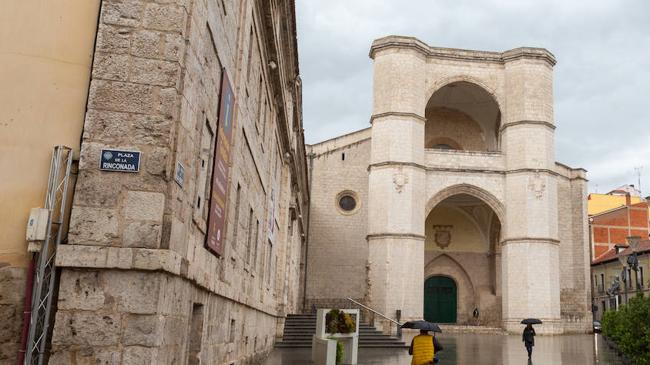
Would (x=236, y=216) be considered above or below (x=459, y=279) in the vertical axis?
below

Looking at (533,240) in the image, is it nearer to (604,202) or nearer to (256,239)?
(256,239)

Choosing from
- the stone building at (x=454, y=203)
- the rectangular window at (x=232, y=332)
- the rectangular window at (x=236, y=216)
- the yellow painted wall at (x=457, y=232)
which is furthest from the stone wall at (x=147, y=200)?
the yellow painted wall at (x=457, y=232)

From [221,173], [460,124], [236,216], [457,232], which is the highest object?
[460,124]

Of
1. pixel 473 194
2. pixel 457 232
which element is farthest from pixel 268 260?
pixel 457 232

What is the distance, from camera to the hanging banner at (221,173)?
6.49m

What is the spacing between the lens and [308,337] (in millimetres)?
20797

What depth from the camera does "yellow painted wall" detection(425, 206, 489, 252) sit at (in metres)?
37.3

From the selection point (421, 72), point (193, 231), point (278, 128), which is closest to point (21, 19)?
point (193, 231)

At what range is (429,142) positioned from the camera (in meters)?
38.3

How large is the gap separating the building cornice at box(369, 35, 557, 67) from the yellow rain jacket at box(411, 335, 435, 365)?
25.8 meters

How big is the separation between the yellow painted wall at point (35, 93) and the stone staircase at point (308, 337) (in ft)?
48.7

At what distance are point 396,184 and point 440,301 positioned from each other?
10.1m

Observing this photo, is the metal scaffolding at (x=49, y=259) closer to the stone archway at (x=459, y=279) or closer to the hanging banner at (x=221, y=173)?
the hanging banner at (x=221, y=173)

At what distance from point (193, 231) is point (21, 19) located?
7.76 ft
